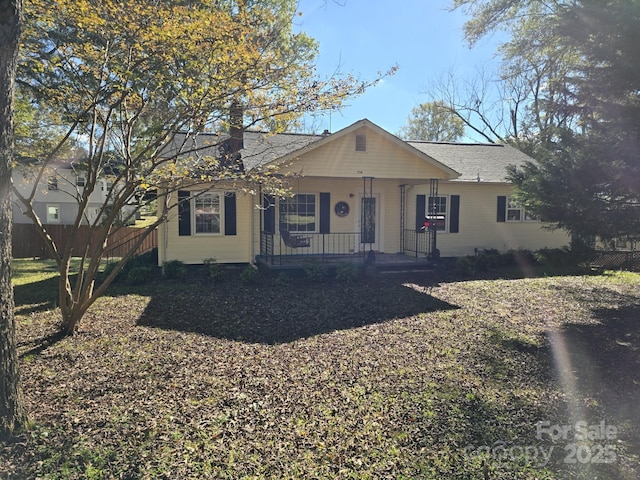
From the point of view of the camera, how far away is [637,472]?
9.89 feet

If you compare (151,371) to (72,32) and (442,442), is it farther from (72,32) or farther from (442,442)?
(72,32)

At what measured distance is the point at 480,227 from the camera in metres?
14.7

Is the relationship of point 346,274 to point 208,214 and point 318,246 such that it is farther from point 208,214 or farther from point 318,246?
point 208,214

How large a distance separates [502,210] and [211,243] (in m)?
10.4

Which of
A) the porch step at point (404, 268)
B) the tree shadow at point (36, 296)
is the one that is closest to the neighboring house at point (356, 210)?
the porch step at point (404, 268)

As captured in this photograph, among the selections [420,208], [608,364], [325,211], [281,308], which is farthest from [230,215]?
[608,364]

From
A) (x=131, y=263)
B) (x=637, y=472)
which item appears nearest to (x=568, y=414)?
(x=637, y=472)

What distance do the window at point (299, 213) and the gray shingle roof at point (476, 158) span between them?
518 centimetres

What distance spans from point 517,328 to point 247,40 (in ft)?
20.7

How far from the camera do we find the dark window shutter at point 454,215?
14289 mm

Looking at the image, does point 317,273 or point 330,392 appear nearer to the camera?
point 330,392

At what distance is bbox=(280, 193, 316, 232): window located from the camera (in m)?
12.5

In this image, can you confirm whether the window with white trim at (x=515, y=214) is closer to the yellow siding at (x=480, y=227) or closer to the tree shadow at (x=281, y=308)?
the yellow siding at (x=480, y=227)

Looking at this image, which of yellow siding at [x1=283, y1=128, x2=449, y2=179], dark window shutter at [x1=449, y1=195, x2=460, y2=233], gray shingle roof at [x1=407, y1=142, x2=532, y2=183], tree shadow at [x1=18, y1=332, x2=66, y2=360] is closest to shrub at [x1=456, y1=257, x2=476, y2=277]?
dark window shutter at [x1=449, y1=195, x2=460, y2=233]
